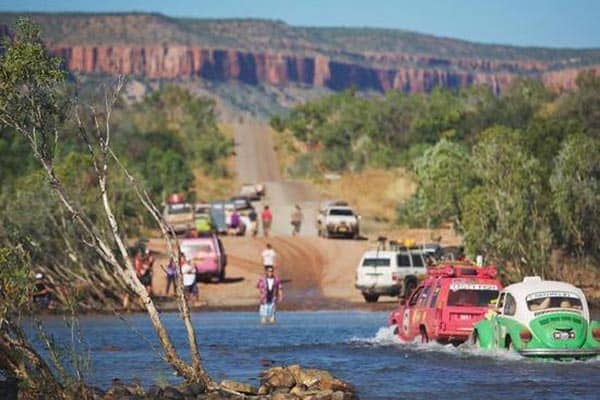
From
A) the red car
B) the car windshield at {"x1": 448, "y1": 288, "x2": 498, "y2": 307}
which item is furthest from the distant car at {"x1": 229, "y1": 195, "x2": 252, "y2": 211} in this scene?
the car windshield at {"x1": 448, "y1": 288, "x2": 498, "y2": 307}

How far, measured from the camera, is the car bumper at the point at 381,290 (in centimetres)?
5391

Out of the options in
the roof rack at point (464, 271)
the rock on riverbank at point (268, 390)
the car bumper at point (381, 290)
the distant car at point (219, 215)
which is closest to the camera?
the rock on riverbank at point (268, 390)

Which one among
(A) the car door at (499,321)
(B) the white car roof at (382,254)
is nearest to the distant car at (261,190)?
(B) the white car roof at (382,254)

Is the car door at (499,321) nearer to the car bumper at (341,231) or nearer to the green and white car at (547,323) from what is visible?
the green and white car at (547,323)

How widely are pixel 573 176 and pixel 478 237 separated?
3.98 meters

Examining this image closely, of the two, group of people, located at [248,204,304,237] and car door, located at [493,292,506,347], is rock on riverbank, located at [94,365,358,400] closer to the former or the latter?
car door, located at [493,292,506,347]

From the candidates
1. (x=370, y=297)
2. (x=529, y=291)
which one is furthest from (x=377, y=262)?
(x=529, y=291)

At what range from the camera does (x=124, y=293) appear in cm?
4959

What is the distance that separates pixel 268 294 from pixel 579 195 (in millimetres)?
12141

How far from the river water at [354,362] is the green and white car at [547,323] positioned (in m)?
0.38

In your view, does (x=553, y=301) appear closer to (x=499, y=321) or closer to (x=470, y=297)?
(x=499, y=321)

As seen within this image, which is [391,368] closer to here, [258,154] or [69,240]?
[69,240]

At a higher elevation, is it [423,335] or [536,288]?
[536,288]

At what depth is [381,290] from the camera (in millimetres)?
54125
